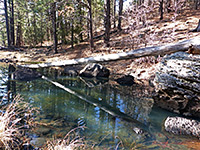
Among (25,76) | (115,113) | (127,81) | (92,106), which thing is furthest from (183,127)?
(25,76)

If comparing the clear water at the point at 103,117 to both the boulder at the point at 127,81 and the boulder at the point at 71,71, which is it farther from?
the boulder at the point at 71,71

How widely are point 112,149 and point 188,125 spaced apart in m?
2.11

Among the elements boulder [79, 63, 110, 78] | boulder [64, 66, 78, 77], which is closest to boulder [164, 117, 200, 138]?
boulder [79, 63, 110, 78]

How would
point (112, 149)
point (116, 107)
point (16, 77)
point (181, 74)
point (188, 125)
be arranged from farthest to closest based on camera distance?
point (16, 77) → point (116, 107) → point (181, 74) → point (188, 125) → point (112, 149)

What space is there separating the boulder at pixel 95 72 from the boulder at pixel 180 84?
199 inches

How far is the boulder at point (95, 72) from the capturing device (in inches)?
400

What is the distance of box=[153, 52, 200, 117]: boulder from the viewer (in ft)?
15.1

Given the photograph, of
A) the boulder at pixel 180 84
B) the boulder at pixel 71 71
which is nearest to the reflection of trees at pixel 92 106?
the boulder at pixel 180 84

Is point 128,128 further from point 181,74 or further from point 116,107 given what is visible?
point 181,74

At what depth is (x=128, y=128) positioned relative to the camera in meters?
4.00

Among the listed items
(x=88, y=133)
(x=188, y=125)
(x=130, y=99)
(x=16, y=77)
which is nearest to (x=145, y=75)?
(x=130, y=99)

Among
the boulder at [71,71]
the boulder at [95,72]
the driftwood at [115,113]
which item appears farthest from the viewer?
the boulder at [71,71]

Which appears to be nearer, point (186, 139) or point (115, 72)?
point (186, 139)

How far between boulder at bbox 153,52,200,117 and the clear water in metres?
0.44
